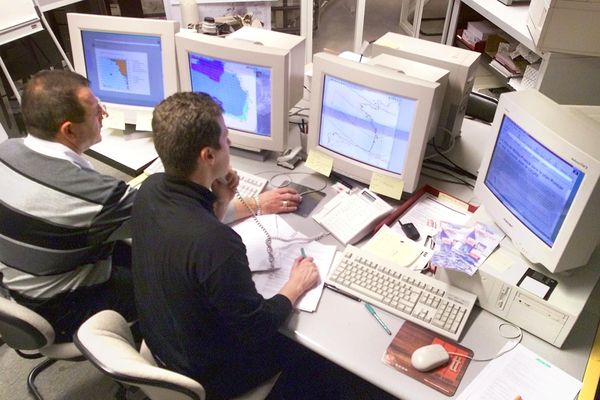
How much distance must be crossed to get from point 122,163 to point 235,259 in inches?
39.9

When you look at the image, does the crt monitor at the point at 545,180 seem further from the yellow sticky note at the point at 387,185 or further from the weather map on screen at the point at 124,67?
the weather map on screen at the point at 124,67

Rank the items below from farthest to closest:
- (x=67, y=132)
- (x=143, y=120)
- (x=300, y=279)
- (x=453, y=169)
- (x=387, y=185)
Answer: (x=143, y=120), (x=453, y=169), (x=387, y=185), (x=67, y=132), (x=300, y=279)

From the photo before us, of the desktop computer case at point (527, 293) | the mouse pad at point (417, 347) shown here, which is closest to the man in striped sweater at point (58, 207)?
the mouse pad at point (417, 347)

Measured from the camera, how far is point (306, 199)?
66.6 inches

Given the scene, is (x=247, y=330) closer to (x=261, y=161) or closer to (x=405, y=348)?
(x=405, y=348)

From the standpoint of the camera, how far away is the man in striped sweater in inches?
52.4

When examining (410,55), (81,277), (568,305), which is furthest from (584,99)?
(81,277)

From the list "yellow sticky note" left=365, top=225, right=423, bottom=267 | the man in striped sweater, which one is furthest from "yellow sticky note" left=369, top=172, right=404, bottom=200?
the man in striped sweater

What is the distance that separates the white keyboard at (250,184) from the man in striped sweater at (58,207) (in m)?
0.42

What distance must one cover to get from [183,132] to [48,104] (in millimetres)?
567

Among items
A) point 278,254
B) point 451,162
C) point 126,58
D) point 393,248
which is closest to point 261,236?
point 278,254

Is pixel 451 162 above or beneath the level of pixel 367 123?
beneath

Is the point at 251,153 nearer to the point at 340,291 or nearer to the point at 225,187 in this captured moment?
the point at 225,187

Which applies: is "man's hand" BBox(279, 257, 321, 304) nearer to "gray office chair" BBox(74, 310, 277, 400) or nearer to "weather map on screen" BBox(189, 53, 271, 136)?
"gray office chair" BBox(74, 310, 277, 400)
